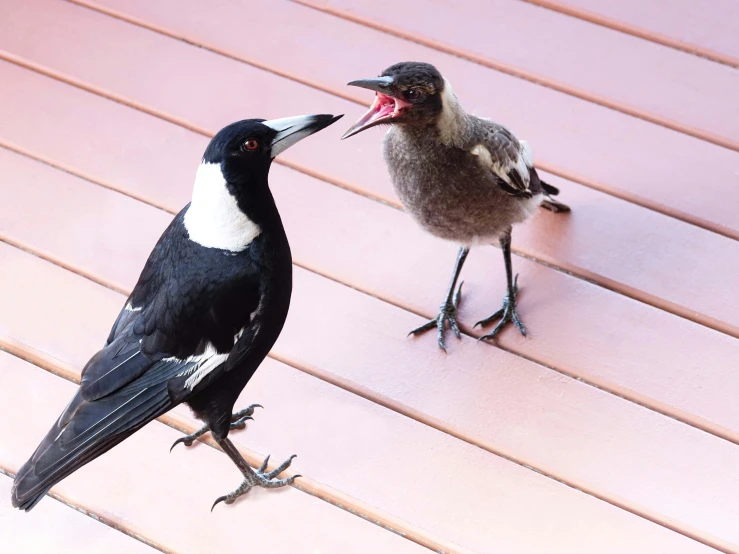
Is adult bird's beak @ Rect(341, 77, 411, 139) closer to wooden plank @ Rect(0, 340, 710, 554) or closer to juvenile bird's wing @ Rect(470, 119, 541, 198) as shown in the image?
juvenile bird's wing @ Rect(470, 119, 541, 198)

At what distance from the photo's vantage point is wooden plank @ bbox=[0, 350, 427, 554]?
4.69 ft

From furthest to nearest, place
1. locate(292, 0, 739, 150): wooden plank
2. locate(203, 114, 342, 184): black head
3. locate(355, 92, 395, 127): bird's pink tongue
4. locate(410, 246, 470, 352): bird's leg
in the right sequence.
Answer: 1. locate(292, 0, 739, 150): wooden plank
2. locate(410, 246, 470, 352): bird's leg
3. locate(355, 92, 395, 127): bird's pink tongue
4. locate(203, 114, 342, 184): black head

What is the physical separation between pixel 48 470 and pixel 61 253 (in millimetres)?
578

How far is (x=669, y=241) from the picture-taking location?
1729 mm

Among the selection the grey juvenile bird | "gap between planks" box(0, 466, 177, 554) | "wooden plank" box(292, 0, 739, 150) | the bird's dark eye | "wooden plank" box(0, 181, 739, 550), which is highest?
"wooden plank" box(292, 0, 739, 150)

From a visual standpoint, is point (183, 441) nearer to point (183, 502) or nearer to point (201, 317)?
point (183, 502)

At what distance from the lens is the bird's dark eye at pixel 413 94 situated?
1331 millimetres

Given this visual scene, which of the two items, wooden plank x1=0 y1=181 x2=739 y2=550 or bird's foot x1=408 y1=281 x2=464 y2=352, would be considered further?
bird's foot x1=408 y1=281 x2=464 y2=352

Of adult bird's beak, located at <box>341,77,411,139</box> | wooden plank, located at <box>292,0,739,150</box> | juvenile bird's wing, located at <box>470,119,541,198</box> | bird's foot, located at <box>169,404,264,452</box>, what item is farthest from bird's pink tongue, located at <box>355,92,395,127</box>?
wooden plank, located at <box>292,0,739,150</box>

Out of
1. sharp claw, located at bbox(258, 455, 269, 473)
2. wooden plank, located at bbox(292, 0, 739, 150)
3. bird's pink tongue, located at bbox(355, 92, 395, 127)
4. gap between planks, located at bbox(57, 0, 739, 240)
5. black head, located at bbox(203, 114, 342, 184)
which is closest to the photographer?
black head, located at bbox(203, 114, 342, 184)

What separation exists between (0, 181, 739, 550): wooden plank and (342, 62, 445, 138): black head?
1.41 ft

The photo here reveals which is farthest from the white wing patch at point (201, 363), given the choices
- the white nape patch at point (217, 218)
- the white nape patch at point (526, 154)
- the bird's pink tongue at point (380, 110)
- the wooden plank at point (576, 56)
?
the wooden plank at point (576, 56)

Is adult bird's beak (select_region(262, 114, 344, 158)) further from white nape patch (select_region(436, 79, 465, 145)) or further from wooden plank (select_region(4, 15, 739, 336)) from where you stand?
wooden plank (select_region(4, 15, 739, 336))

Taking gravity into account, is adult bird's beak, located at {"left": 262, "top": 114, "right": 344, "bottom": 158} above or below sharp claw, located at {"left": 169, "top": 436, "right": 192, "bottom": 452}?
above
